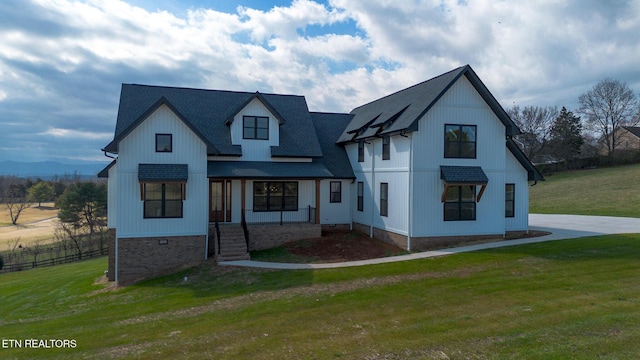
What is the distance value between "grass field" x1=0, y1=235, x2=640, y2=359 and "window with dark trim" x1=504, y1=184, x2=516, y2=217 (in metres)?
3.56

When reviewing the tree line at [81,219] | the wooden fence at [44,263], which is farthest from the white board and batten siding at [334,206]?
the tree line at [81,219]

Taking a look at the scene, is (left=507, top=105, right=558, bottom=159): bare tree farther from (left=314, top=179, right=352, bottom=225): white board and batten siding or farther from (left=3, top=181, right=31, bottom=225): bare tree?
(left=3, top=181, right=31, bottom=225): bare tree

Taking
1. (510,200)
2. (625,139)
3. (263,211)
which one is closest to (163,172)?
(263,211)

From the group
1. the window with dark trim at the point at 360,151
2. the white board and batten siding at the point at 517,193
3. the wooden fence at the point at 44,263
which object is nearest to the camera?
the white board and batten siding at the point at 517,193

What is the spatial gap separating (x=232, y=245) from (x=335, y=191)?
8001mm

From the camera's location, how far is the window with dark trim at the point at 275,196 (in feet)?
70.3

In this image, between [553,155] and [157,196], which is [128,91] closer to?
[157,196]

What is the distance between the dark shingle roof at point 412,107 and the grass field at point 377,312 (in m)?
6.28

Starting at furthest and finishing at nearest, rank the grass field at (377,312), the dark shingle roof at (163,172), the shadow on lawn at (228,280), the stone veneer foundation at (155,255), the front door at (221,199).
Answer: the front door at (221,199), the stone veneer foundation at (155,255), the dark shingle roof at (163,172), the shadow on lawn at (228,280), the grass field at (377,312)

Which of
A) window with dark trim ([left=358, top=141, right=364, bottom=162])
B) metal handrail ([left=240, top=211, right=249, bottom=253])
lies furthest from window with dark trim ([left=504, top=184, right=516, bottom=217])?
metal handrail ([left=240, top=211, right=249, bottom=253])

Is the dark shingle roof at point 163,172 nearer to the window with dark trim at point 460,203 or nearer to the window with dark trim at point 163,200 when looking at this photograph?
the window with dark trim at point 163,200

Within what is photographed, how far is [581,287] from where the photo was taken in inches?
444

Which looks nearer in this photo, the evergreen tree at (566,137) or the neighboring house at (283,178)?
the neighboring house at (283,178)

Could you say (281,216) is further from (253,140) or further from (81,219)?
(81,219)
